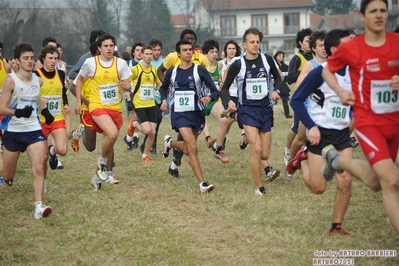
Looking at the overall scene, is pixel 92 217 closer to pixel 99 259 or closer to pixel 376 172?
pixel 99 259

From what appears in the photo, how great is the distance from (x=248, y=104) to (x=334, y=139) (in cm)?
268

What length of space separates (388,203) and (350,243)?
810 mm

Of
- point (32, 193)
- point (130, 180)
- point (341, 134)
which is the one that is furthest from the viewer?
point (130, 180)

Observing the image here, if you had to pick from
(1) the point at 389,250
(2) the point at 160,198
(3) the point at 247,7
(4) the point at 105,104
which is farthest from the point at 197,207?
(3) the point at 247,7

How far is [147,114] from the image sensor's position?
44.3 ft

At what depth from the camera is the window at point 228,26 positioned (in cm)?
8684

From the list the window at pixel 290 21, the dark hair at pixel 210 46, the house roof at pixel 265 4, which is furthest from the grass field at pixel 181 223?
the window at pixel 290 21

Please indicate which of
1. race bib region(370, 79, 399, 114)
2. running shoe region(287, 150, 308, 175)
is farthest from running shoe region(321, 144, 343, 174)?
running shoe region(287, 150, 308, 175)

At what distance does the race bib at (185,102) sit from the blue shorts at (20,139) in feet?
6.92

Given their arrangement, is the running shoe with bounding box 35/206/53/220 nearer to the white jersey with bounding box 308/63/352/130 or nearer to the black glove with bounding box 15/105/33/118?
the black glove with bounding box 15/105/33/118

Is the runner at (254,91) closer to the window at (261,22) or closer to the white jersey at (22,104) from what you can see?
the white jersey at (22,104)

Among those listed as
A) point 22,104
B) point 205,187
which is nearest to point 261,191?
point 205,187

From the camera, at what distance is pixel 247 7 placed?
3541 inches

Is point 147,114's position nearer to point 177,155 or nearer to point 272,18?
point 177,155
